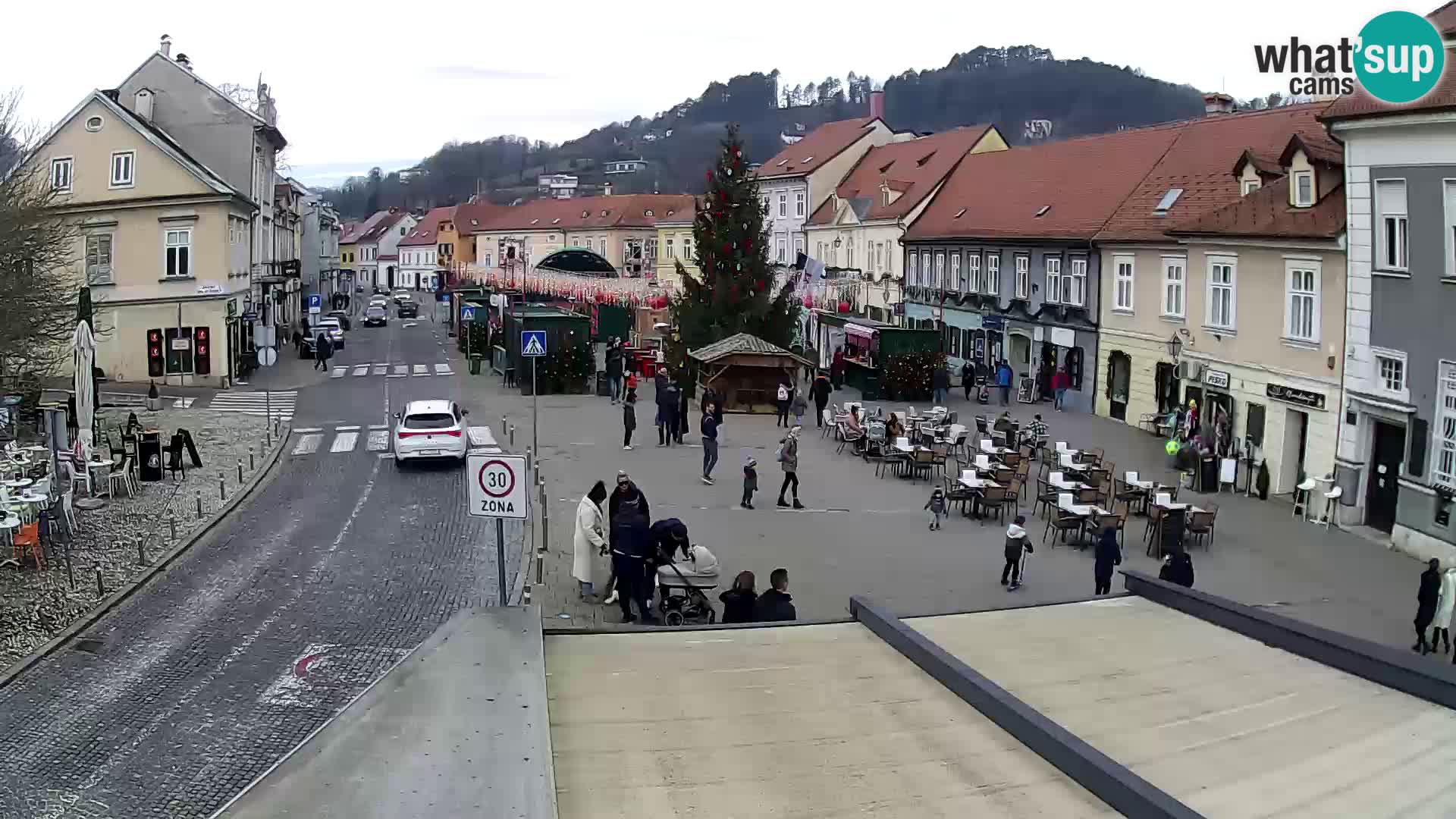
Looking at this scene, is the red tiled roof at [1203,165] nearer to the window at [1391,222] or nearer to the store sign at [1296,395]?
the store sign at [1296,395]

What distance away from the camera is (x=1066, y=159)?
1887 inches

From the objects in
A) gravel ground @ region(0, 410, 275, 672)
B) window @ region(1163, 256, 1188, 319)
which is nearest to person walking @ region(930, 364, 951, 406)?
window @ region(1163, 256, 1188, 319)

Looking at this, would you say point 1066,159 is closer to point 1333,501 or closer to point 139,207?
point 1333,501

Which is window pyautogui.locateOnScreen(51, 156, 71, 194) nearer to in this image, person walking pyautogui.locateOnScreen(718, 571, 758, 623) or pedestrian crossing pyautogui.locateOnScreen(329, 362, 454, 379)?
pedestrian crossing pyautogui.locateOnScreen(329, 362, 454, 379)

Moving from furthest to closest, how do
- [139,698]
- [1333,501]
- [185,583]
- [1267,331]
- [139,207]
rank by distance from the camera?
[139,207] < [1267,331] < [1333,501] < [185,583] < [139,698]

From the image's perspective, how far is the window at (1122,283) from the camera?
37250 mm

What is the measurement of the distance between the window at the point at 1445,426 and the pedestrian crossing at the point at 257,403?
94.8 feet

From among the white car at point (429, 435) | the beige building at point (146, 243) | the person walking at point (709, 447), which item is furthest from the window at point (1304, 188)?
the beige building at point (146, 243)

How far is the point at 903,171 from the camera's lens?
63500 mm

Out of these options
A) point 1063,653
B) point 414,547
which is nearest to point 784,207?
point 414,547

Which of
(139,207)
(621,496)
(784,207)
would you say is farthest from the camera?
(784,207)

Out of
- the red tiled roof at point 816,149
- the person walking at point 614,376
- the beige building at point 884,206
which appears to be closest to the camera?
the person walking at point 614,376

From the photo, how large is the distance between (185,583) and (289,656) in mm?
4566

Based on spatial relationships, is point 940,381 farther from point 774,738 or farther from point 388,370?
point 774,738
